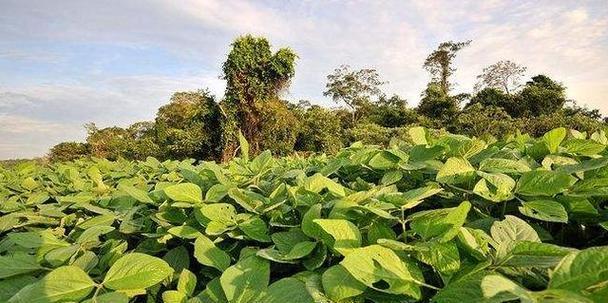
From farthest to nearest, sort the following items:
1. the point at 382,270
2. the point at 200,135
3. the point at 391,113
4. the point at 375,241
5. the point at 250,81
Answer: the point at 391,113 < the point at 200,135 < the point at 250,81 < the point at 375,241 < the point at 382,270

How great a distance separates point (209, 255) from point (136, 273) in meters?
0.12

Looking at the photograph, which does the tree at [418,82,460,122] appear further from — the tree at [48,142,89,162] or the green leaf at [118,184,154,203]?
the green leaf at [118,184,154,203]

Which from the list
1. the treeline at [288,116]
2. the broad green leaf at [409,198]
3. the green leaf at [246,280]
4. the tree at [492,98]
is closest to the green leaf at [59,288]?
the green leaf at [246,280]

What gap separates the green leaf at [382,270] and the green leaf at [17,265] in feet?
2.02

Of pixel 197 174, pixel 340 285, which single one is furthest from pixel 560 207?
pixel 197 174

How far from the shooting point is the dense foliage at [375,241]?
55 centimetres

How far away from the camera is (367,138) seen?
27.8m

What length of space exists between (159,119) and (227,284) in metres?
36.6

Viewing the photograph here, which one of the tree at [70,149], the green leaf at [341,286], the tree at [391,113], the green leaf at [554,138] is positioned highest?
the tree at [391,113]

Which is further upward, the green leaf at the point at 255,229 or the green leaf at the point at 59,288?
the green leaf at the point at 255,229

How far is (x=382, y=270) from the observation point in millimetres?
566

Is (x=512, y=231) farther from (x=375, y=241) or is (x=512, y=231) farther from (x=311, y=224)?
(x=311, y=224)

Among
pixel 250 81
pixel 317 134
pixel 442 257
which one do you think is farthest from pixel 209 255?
pixel 317 134

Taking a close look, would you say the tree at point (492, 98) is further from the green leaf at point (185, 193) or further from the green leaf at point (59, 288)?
the green leaf at point (59, 288)
